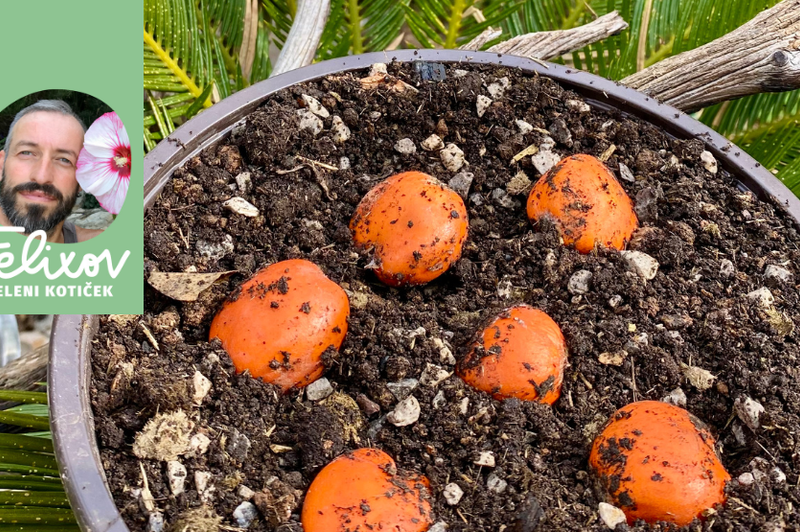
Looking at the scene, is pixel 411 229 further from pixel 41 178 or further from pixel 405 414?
pixel 41 178

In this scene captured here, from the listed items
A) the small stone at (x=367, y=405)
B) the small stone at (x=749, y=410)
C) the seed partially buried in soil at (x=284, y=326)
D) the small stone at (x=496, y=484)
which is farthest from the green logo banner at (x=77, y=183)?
the small stone at (x=749, y=410)

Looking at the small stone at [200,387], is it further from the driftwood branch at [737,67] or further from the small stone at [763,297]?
the driftwood branch at [737,67]

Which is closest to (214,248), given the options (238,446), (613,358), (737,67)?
(238,446)

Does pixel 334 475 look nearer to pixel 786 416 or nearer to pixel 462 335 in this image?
→ pixel 462 335

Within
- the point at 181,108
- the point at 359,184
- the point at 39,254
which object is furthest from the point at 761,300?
the point at 181,108

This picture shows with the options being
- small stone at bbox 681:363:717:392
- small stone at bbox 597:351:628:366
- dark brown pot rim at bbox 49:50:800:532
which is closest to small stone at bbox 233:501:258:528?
dark brown pot rim at bbox 49:50:800:532

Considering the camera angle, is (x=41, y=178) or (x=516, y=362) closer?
(x=41, y=178)
